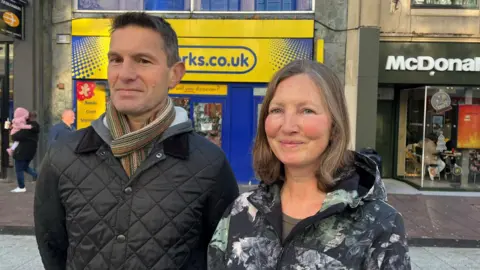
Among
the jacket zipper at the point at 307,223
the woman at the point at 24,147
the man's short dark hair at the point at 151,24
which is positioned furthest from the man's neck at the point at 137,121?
the woman at the point at 24,147

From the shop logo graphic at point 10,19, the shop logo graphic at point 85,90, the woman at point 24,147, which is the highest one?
the shop logo graphic at point 10,19

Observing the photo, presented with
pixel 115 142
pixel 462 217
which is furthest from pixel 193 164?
pixel 462 217

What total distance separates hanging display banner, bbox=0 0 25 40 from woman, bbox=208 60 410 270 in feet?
31.8

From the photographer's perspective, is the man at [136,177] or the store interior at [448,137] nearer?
the man at [136,177]

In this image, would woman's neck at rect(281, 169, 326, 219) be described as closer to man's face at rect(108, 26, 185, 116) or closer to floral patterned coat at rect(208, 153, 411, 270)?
floral patterned coat at rect(208, 153, 411, 270)

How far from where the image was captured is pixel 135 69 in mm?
1763

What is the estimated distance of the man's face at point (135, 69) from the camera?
1760 mm

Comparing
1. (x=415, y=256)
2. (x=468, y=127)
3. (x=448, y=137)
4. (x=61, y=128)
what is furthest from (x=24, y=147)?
(x=468, y=127)

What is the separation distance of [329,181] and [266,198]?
10.5 inches

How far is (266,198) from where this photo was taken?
5.43ft

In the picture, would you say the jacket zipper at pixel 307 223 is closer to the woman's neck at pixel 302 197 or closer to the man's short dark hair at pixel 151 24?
the woman's neck at pixel 302 197

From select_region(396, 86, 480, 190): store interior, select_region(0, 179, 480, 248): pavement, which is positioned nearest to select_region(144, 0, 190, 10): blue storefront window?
select_region(0, 179, 480, 248): pavement

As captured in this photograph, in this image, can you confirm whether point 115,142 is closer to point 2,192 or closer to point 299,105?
point 299,105

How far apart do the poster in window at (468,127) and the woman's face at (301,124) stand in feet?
34.3
